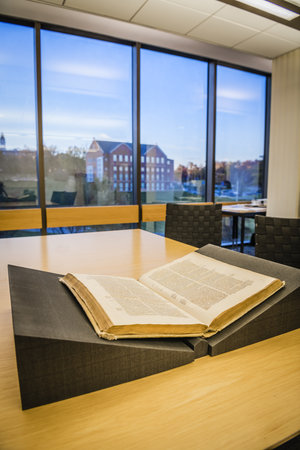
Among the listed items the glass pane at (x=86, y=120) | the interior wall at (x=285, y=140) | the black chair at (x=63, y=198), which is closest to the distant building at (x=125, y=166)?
the glass pane at (x=86, y=120)

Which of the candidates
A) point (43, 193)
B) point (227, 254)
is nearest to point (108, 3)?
point (43, 193)

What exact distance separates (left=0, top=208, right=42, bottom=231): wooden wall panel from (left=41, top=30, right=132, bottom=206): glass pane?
0.80 ft

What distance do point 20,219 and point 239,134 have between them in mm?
3496

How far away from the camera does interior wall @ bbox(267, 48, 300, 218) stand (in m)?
3.69

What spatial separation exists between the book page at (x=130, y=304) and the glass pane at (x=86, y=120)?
322cm

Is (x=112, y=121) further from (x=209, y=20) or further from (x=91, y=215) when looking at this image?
(x=209, y=20)

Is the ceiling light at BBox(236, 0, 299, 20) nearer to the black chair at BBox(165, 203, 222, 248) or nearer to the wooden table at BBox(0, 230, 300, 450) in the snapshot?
the black chair at BBox(165, 203, 222, 248)

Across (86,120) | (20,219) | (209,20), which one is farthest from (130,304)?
(86,120)

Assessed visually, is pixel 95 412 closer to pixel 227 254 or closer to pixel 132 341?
pixel 132 341

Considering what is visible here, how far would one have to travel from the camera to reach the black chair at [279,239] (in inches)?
58.6

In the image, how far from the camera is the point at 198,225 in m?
2.10

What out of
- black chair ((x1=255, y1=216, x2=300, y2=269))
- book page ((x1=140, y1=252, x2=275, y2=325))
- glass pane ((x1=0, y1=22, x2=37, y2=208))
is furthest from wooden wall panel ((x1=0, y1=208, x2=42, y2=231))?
book page ((x1=140, y1=252, x2=275, y2=325))

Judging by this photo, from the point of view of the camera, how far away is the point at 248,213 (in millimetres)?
3453

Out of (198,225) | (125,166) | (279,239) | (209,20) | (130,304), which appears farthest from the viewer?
(125,166)
